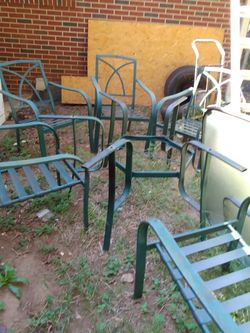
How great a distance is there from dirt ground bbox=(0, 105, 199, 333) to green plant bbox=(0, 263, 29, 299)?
0.02m

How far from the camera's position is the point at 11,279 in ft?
5.30

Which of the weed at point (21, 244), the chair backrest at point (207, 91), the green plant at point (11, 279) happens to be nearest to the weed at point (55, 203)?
the weed at point (21, 244)

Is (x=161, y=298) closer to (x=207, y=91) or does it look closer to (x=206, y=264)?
(x=206, y=264)

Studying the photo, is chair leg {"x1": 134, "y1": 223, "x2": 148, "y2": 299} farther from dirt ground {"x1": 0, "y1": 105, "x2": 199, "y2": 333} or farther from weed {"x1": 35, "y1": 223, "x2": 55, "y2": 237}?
weed {"x1": 35, "y1": 223, "x2": 55, "y2": 237}

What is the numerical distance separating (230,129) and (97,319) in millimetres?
1161

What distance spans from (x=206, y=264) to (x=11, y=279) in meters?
1.01

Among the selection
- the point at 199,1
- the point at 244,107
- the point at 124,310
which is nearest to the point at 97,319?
the point at 124,310

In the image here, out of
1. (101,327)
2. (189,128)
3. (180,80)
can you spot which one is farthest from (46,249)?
(180,80)

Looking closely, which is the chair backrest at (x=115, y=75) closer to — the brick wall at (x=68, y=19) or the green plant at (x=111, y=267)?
the brick wall at (x=68, y=19)

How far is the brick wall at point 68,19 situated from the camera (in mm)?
3793

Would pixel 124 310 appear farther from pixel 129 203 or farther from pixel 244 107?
pixel 244 107

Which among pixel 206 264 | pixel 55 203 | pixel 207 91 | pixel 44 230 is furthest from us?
pixel 207 91

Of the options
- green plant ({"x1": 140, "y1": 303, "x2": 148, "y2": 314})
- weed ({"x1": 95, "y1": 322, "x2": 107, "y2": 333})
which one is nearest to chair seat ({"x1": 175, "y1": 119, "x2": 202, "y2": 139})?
green plant ({"x1": 140, "y1": 303, "x2": 148, "y2": 314})

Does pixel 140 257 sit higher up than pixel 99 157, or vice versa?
pixel 99 157
